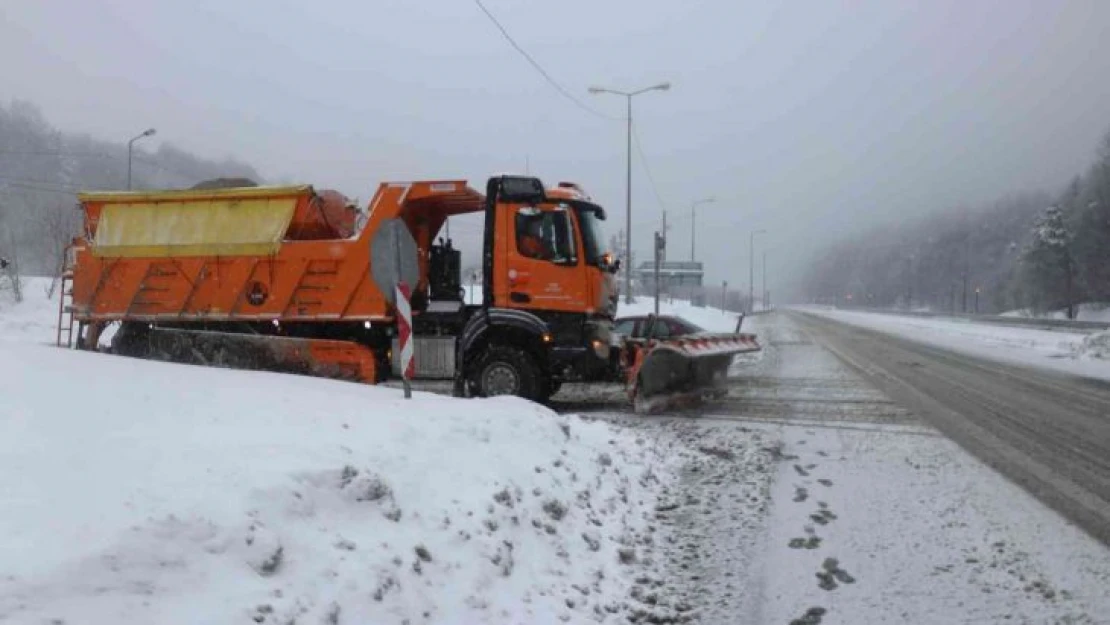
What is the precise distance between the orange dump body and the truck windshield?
5.79ft

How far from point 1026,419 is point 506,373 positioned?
24.0 feet

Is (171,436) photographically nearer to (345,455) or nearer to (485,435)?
(345,455)

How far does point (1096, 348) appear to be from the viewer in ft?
78.3

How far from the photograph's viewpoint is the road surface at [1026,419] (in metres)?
7.29

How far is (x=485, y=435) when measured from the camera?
6750mm

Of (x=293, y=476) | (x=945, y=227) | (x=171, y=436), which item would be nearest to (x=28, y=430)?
(x=171, y=436)

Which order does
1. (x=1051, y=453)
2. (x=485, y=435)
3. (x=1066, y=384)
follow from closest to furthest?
(x=485, y=435), (x=1051, y=453), (x=1066, y=384)

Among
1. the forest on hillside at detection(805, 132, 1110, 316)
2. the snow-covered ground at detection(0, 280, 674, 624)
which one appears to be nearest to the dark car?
the snow-covered ground at detection(0, 280, 674, 624)

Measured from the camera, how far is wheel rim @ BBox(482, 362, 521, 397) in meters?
11.6

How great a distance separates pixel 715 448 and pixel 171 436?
614 centimetres

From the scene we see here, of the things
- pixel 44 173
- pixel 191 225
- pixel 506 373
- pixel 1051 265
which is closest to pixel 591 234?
pixel 506 373

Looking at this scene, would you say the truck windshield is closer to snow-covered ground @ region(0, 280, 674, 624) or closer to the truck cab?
the truck cab

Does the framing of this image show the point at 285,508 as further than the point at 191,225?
No

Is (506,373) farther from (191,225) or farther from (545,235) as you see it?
(191,225)
